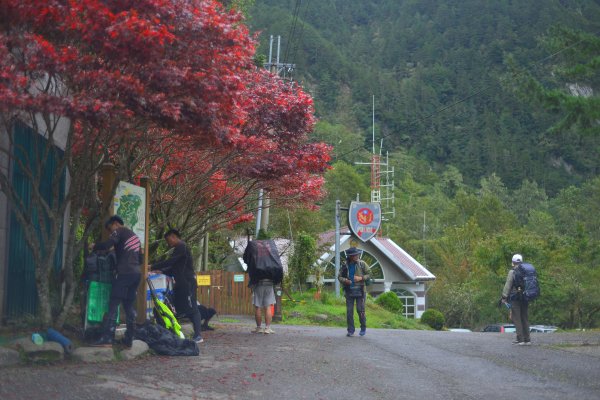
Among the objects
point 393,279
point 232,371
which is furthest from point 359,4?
point 232,371

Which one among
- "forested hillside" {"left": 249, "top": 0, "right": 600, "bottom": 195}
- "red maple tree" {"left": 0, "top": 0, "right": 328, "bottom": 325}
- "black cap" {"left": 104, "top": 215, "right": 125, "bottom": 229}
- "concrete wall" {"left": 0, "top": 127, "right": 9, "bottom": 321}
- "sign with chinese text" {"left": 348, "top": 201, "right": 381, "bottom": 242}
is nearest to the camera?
"red maple tree" {"left": 0, "top": 0, "right": 328, "bottom": 325}

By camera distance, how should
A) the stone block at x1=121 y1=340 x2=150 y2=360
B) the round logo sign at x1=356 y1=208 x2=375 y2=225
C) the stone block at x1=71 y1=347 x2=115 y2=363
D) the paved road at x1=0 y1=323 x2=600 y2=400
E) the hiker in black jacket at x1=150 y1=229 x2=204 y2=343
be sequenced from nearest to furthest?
1. the paved road at x1=0 y1=323 x2=600 y2=400
2. the stone block at x1=71 y1=347 x2=115 y2=363
3. the stone block at x1=121 y1=340 x2=150 y2=360
4. the hiker in black jacket at x1=150 y1=229 x2=204 y2=343
5. the round logo sign at x1=356 y1=208 x2=375 y2=225

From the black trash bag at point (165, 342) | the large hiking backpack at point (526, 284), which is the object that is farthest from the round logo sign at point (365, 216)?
the black trash bag at point (165, 342)

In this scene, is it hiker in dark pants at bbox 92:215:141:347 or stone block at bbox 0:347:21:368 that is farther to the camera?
hiker in dark pants at bbox 92:215:141:347

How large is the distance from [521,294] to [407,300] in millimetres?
36475

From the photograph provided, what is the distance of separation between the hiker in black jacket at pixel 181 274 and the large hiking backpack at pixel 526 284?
5862 mm

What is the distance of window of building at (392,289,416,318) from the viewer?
164 ft

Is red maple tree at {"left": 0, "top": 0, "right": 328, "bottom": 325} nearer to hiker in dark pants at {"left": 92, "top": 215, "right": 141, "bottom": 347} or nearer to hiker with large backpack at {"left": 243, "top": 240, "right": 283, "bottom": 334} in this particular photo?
hiker in dark pants at {"left": 92, "top": 215, "right": 141, "bottom": 347}

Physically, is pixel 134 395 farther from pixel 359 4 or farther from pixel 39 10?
pixel 359 4

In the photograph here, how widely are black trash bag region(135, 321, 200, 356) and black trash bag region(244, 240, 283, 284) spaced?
3.46m

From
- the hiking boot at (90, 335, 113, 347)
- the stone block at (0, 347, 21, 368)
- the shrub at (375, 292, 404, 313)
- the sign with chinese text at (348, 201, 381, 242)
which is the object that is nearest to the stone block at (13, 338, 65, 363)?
the stone block at (0, 347, 21, 368)

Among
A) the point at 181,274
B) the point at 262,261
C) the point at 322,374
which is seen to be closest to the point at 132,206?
the point at 181,274

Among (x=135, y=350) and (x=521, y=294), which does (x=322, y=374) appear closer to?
(x=135, y=350)

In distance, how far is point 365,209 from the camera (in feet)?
111
